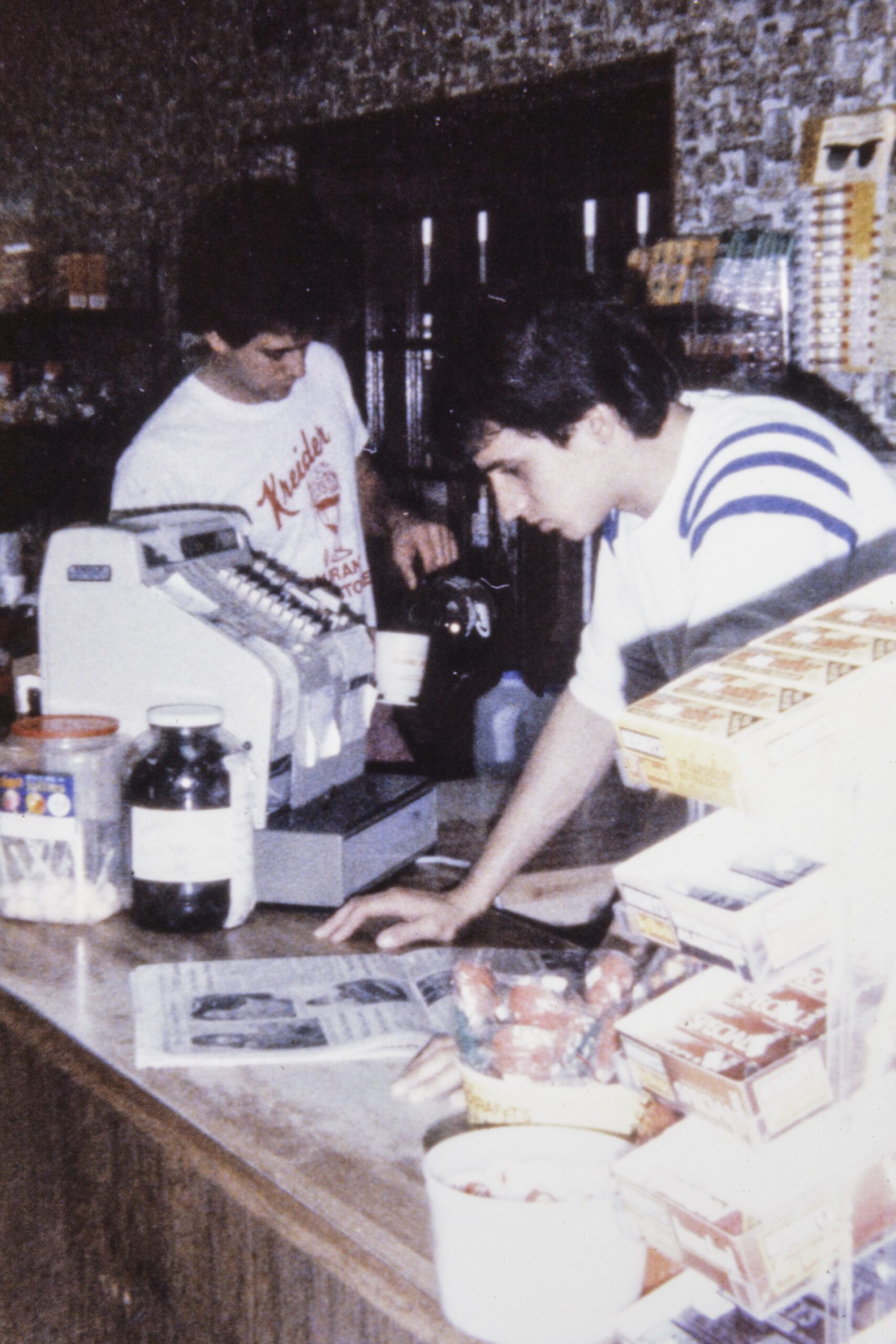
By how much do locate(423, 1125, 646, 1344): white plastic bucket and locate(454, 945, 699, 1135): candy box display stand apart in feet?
0.13

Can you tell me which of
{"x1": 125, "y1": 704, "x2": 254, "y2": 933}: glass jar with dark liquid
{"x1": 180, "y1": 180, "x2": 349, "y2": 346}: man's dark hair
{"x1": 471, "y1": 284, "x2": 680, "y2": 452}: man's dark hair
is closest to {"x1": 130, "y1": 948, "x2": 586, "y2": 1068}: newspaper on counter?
{"x1": 125, "y1": 704, "x2": 254, "y2": 933}: glass jar with dark liquid

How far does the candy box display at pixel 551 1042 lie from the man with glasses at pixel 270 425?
4.89ft

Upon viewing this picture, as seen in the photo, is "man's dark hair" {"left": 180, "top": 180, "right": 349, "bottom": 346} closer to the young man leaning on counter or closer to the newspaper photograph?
the young man leaning on counter

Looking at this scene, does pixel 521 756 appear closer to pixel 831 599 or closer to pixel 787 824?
pixel 831 599

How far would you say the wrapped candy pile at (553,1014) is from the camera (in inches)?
38.2

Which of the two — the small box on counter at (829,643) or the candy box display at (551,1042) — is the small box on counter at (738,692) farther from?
the candy box display at (551,1042)

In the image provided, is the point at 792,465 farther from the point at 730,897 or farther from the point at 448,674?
the point at 448,674

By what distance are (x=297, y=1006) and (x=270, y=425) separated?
5.23 ft

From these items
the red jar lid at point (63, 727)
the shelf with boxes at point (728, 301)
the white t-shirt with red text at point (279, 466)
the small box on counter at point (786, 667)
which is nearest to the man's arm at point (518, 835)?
the red jar lid at point (63, 727)

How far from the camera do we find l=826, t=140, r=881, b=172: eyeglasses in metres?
2.86

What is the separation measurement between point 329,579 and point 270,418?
378 mm

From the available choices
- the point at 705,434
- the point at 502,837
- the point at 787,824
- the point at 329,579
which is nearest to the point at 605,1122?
the point at 787,824

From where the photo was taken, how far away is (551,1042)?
3.22ft

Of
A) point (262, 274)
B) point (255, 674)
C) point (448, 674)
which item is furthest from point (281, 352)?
point (255, 674)
